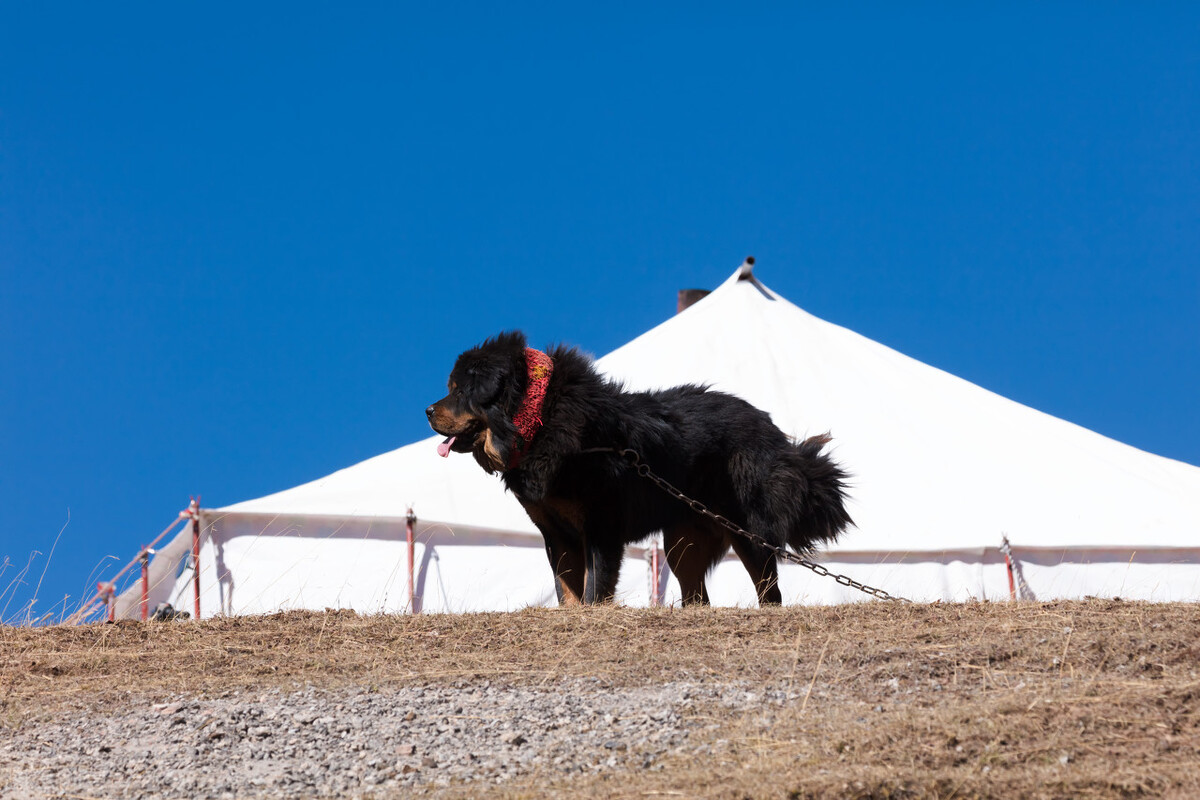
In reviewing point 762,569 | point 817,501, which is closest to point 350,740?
point 762,569

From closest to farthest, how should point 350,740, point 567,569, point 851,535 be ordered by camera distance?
point 350,740 < point 567,569 < point 851,535

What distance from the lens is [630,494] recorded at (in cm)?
618

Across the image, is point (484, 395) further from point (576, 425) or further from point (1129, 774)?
point (1129, 774)

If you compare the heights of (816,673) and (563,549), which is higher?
(563,549)

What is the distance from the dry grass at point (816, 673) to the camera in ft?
10.1

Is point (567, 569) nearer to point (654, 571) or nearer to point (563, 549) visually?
point (563, 549)

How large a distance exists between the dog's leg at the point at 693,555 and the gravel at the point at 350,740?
107 inches

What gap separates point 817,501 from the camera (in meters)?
6.93

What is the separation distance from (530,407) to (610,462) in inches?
20.9

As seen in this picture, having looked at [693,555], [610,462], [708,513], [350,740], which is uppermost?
[610,462]

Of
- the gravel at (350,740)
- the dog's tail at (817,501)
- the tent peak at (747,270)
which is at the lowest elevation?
the gravel at (350,740)

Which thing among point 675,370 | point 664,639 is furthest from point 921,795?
point 675,370

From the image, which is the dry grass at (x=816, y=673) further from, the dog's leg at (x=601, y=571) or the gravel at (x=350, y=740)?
the dog's leg at (x=601, y=571)

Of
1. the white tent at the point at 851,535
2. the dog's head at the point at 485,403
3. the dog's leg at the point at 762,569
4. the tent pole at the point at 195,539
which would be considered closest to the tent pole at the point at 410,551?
the white tent at the point at 851,535
